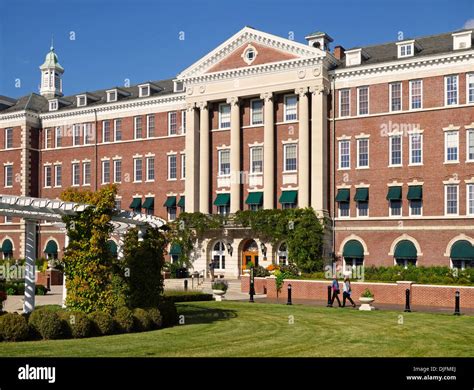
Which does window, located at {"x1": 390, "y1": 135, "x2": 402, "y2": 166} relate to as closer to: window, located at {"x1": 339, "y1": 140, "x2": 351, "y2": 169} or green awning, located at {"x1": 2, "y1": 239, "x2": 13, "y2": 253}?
window, located at {"x1": 339, "y1": 140, "x2": 351, "y2": 169}

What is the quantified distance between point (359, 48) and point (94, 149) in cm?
2868

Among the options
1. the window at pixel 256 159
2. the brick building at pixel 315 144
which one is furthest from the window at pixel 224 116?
the window at pixel 256 159

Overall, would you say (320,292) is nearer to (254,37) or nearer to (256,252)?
(256,252)

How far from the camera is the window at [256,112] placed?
189 feet

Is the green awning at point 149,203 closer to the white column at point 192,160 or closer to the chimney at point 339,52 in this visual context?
the white column at point 192,160

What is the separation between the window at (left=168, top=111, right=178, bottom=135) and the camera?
209 feet

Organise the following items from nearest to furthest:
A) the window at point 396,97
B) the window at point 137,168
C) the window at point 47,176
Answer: the window at point 396,97
the window at point 137,168
the window at point 47,176

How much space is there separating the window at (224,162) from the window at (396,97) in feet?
48.2

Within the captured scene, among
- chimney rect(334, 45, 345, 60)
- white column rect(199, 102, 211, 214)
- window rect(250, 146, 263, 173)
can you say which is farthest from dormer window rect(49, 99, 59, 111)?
chimney rect(334, 45, 345, 60)

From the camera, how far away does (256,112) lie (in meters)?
57.9

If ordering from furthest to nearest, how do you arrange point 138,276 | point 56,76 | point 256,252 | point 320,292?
point 56,76, point 256,252, point 320,292, point 138,276
